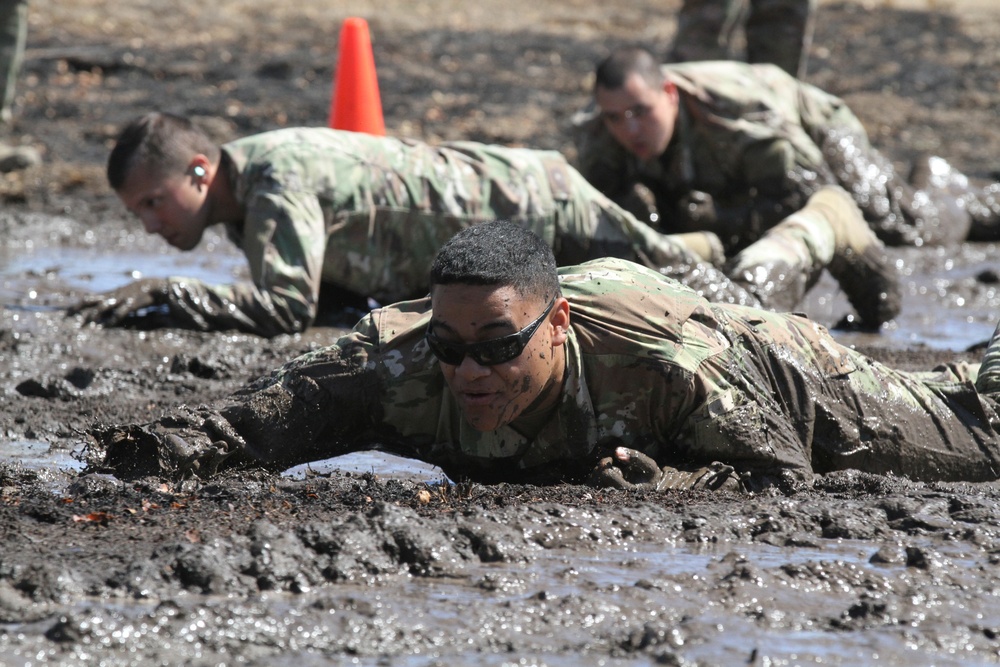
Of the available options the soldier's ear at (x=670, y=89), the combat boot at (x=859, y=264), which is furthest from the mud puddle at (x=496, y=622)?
the soldier's ear at (x=670, y=89)

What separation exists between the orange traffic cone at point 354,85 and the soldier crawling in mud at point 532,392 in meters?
4.40

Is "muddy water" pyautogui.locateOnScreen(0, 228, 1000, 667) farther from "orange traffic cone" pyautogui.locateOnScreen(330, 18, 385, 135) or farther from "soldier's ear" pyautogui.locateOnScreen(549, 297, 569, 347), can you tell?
"orange traffic cone" pyautogui.locateOnScreen(330, 18, 385, 135)

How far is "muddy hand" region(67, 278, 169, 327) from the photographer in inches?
250

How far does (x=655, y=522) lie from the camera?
376 centimetres

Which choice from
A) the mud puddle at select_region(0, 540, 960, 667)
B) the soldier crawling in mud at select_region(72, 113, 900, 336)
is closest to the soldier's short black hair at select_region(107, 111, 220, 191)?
the soldier crawling in mud at select_region(72, 113, 900, 336)

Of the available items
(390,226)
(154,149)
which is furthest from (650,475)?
(154,149)

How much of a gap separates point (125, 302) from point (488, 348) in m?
3.05

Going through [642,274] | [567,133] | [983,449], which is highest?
[642,274]

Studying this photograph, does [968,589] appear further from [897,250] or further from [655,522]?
[897,250]

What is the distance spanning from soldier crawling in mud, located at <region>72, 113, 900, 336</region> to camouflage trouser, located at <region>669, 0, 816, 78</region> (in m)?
3.62

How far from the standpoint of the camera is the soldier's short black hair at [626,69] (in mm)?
7426

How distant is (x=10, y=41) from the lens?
30.1 feet

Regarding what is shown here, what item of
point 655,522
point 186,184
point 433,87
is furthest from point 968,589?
point 433,87

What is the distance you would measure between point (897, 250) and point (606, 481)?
551 centimetres
